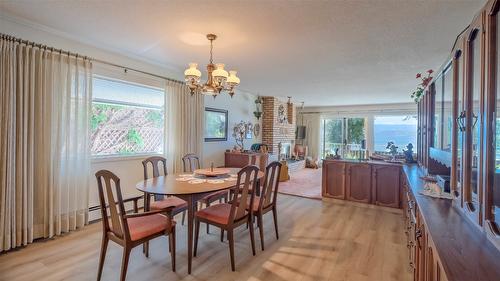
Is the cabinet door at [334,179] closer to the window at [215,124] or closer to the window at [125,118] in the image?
the window at [215,124]

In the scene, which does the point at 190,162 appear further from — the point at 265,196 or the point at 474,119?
the point at 474,119

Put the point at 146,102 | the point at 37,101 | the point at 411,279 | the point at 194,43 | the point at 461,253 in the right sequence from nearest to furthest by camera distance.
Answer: the point at 461,253 < the point at 411,279 < the point at 37,101 < the point at 194,43 < the point at 146,102

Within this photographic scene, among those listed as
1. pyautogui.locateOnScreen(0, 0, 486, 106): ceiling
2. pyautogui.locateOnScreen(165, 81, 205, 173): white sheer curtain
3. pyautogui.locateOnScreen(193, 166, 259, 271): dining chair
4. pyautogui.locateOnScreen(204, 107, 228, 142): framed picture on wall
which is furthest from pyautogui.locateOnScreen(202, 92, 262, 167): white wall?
pyautogui.locateOnScreen(193, 166, 259, 271): dining chair

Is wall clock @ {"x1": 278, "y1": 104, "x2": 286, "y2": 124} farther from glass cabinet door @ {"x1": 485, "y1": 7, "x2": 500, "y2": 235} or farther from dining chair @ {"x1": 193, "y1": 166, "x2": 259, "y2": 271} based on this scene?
glass cabinet door @ {"x1": 485, "y1": 7, "x2": 500, "y2": 235}

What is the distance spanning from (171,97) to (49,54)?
1.72 meters

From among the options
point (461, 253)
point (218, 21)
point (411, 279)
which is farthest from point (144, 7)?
point (411, 279)

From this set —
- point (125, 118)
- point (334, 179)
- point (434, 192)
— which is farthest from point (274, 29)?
point (334, 179)

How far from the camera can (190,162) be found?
12.1 ft

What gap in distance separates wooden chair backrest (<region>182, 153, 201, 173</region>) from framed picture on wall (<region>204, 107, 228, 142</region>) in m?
1.43

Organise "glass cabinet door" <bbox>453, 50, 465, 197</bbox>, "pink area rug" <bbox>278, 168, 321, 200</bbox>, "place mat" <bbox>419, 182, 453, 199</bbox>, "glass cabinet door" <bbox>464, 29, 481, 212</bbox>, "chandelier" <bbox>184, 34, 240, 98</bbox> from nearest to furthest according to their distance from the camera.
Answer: "glass cabinet door" <bbox>464, 29, 481, 212</bbox>
"glass cabinet door" <bbox>453, 50, 465, 197</bbox>
"place mat" <bbox>419, 182, 453, 199</bbox>
"chandelier" <bbox>184, 34, 240, 98</bbox>
"pink area rug" <bbox>278, 168, 321, 200</bbox>

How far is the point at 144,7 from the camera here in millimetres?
2203

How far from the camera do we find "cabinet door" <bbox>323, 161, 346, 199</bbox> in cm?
442

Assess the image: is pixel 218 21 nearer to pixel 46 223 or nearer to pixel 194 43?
pixel 194 43

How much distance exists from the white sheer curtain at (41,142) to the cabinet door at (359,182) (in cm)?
396
